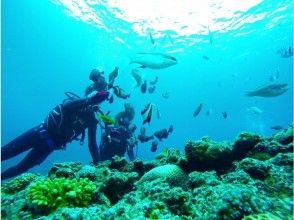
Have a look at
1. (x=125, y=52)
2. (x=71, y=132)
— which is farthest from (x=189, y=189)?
(x=125, y=52)

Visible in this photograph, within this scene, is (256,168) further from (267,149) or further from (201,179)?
(267,149)

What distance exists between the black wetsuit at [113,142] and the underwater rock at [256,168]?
4.74m

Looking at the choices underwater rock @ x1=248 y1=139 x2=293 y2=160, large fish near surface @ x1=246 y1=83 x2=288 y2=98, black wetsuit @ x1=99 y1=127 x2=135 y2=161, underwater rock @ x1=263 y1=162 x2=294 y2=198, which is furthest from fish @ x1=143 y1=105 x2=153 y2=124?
large fish near surface @ x1=246 y1=83 x2=288 y2=98

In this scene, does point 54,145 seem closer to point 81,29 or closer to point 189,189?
point 189,189

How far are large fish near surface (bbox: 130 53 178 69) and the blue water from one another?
11.2 feet

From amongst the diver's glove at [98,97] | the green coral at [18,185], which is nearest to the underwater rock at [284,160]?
the green coral at [18,185]

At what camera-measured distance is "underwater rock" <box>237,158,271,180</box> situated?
3137 mm

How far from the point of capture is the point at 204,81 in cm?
5388

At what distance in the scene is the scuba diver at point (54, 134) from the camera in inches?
267

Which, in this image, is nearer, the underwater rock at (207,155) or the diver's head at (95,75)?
the underwater rock at (207,155)

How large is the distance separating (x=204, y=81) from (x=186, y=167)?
5067cm

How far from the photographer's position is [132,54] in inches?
1244

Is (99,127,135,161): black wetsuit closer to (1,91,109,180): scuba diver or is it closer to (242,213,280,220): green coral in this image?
(1,91,109,180): scuba diver

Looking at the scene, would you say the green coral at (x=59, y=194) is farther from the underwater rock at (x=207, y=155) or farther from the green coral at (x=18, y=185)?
the underwater rock at (x=207, y=155)
